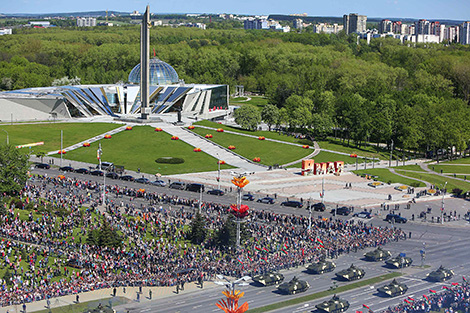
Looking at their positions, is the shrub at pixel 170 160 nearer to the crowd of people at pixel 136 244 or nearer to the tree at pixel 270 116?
the crowd of people at pixel 136 244

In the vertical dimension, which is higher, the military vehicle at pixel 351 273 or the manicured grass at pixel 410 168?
the military vehicle at pixel 351 273

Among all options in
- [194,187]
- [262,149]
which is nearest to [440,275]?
[194,187]

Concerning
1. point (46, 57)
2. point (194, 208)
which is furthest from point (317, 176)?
point (46, 57)

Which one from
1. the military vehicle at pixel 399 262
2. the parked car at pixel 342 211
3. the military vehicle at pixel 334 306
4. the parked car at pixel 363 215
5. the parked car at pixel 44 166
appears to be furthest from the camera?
the parked car at pixel 44 166

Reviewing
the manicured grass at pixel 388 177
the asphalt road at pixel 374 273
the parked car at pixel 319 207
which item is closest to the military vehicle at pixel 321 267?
the asphalt road at pixel 374 273

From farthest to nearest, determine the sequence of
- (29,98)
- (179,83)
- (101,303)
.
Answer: (179,83)
(29,98)
(101,303)

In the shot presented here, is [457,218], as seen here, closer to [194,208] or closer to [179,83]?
[194,208]

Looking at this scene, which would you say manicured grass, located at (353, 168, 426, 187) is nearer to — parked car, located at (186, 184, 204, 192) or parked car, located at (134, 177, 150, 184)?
parked car, located at (186, 184, 204, 192)
